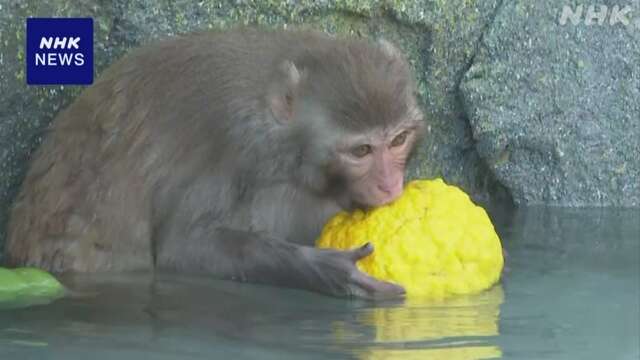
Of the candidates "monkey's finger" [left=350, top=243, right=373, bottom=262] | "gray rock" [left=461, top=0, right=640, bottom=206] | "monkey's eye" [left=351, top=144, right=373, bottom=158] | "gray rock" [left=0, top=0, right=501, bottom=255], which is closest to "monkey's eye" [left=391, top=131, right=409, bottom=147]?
"monkey's eye" [left=351, top=144, right=373, bottom=158]

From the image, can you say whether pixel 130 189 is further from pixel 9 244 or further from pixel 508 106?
pixel 508 106

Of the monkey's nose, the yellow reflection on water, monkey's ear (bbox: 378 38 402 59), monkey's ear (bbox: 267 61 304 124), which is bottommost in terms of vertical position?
the yellow reflection on water

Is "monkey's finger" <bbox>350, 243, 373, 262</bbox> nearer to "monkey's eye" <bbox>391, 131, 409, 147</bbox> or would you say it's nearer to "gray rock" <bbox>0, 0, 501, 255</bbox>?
"monkey's eye" <bbox>391, 131, 409, 147</bbox>

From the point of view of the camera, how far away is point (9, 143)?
7.56m

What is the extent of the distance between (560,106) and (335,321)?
9.06ft

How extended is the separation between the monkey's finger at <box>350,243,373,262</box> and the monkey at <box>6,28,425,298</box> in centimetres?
6

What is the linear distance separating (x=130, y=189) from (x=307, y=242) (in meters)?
0.79

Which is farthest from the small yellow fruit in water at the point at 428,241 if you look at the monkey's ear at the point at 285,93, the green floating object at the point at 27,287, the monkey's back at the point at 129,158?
the green floating object at the point at 27,287

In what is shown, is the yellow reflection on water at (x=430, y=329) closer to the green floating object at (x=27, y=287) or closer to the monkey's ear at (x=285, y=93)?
the monkey's ear at (x=285, y=93)

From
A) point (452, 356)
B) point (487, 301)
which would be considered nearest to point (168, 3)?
point (487, 301)

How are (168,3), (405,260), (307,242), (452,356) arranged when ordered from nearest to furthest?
(452,356), (405,260), (307,242), (168,3)

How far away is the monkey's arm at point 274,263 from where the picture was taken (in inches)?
264

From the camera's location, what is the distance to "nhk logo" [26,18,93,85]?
7.56 m

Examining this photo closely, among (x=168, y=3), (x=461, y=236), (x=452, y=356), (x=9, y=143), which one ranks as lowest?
(x=452, y=356)
